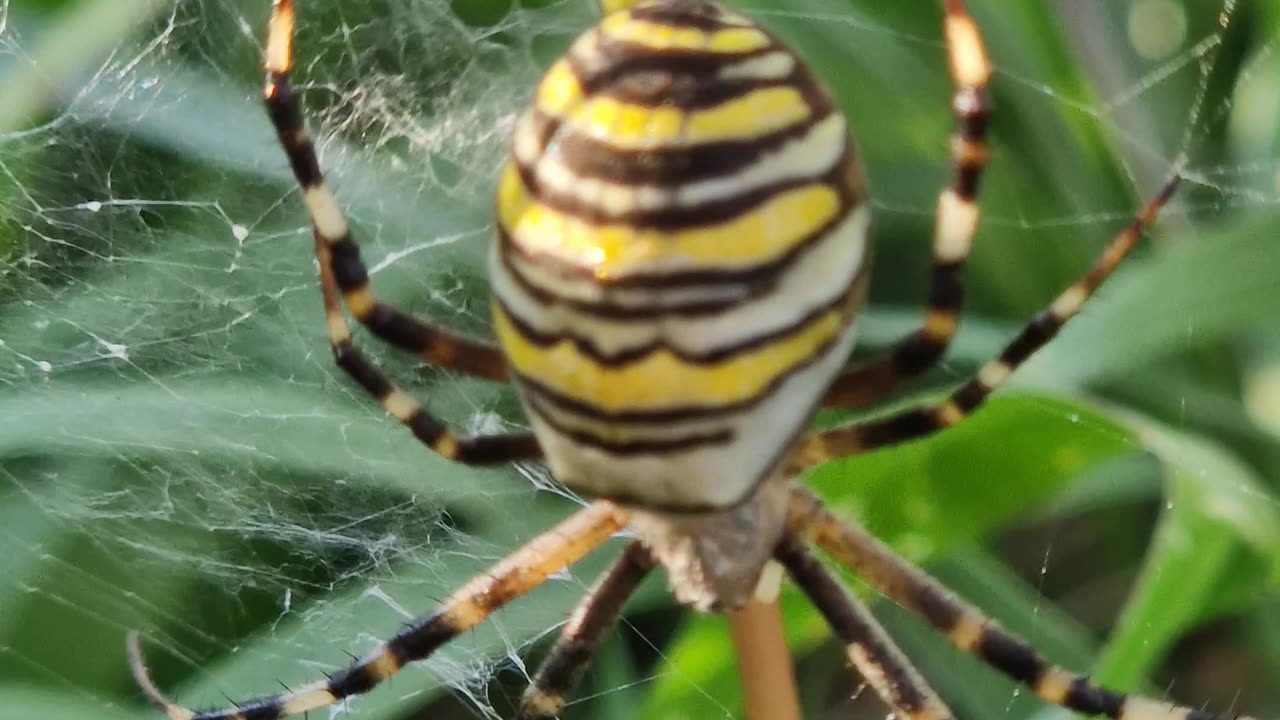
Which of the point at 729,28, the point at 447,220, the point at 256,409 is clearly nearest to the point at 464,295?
the point at 447,220

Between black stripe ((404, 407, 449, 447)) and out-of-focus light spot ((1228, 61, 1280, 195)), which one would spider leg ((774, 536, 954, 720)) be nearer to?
black stripe ((404, 407, 449, 447))

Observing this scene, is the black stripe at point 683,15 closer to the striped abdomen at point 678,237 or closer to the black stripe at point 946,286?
the striped abdomen at point 678,237

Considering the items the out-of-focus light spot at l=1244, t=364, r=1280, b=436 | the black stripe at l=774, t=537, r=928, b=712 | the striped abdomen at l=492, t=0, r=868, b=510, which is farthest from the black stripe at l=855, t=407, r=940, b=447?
the out-of-focus light spot at l=1244, t=364, r=1280, b=436

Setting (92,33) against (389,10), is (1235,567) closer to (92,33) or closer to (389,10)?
(389,10)

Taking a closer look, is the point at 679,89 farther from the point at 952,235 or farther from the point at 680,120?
the point at 952,235

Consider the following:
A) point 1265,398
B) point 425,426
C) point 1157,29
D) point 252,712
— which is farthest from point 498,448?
point 1157,29

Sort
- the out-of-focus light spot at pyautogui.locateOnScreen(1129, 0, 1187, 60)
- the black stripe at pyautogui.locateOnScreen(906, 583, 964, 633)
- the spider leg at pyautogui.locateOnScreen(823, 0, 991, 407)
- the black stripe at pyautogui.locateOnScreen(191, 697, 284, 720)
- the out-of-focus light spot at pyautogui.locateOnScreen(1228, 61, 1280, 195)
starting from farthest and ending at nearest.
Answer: the out-of-focus light spot at pyautogui.locateOnScreen(1129, 0, 1187, 60), the out-of-focus light spot at pyautogui.locateOnScreen(1228, 61, 1280, 195), the black stripe at pyautogui.locateOnScreen(191, 697, 284, 720), the black stripe at pyautogui.locateOnScreen(906, 583, 964, 633), the spider leg at pyautogui.locateOnScreen(823, 0, 991, 407)
